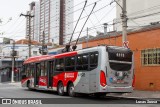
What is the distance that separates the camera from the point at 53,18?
40750 millimetres

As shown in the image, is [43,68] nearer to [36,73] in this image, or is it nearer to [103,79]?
[36,73]

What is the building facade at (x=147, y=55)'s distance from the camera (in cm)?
2441

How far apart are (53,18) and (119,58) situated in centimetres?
2228

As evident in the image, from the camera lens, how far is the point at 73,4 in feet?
101

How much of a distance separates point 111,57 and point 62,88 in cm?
541

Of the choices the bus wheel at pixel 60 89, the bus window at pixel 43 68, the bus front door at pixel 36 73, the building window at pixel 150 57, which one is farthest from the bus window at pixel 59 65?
the building window at pixel 150 57

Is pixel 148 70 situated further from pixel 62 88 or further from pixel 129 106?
pixel 129 106

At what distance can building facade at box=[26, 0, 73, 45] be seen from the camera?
33.8 m

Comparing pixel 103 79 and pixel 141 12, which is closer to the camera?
pixel 103 79

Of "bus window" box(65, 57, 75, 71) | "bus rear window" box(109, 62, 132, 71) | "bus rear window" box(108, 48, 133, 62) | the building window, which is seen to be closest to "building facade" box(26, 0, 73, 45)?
the building window

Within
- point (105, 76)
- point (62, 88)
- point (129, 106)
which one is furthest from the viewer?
point (62, 88)

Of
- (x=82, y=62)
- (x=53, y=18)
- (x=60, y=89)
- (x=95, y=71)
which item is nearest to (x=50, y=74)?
(x=60, y=89)

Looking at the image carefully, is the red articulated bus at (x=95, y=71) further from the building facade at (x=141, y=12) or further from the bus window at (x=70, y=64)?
the building facade at (x=141, y=12)

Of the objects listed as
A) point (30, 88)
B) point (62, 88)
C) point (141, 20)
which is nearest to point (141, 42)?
point (62, 88)
